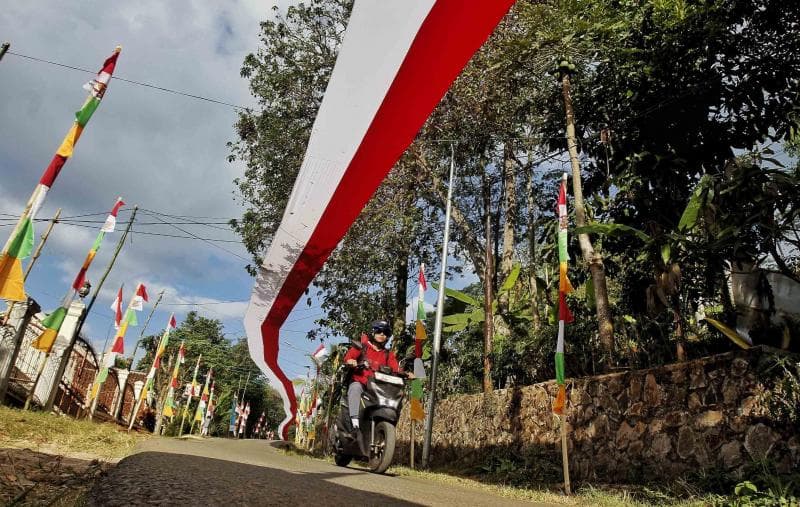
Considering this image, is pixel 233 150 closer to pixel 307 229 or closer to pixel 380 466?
pixel 307 229

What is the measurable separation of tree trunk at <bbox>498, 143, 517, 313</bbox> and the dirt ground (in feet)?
44.9

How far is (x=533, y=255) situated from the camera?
1541 centimetres

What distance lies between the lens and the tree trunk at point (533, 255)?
11.7m

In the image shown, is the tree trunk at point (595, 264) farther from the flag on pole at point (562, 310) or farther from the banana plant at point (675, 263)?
the flag on pole at point (562, 310)

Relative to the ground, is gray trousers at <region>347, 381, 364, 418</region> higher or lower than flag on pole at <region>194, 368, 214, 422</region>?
lower

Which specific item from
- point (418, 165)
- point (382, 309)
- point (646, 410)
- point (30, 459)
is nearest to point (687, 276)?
point (646, 410)

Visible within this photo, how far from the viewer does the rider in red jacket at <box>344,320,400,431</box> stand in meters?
6.50

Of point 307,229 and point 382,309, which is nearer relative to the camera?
point 307,229

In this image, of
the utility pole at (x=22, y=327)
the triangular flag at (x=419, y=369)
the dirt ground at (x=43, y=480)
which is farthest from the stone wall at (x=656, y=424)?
the utility pole at (x=22, y=327)

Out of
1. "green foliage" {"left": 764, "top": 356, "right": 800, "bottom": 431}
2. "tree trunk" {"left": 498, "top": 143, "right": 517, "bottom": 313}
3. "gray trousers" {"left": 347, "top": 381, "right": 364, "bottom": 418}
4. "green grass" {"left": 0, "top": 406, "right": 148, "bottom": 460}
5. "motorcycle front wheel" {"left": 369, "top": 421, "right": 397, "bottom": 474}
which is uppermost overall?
"tree trunk" {"left": 498, "top": 143, "right": 517, "bottom": 313}

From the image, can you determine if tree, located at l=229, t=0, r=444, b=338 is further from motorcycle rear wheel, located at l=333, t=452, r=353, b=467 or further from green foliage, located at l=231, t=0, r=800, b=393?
motorcycle rear wheel, located at l=333, t=452, r=353, b=467

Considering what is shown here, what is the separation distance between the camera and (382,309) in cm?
1809

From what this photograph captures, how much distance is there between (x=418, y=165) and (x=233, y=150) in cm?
632

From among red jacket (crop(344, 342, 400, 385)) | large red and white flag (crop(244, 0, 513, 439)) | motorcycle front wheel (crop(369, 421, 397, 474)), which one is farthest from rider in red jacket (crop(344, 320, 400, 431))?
large red and white flag (crop(244, 0, 513, 439))
